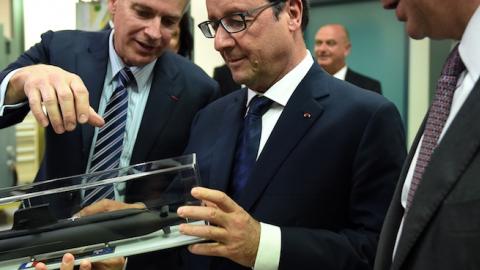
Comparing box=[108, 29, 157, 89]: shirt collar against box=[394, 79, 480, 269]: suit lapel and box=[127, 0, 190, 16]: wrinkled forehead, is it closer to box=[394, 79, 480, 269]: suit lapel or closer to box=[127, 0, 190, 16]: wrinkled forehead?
box=[127, 0, 190, 16]: wrinkled forehead

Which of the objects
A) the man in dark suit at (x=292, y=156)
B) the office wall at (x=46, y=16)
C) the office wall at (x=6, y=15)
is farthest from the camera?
the office wall at (x=6, y=15)

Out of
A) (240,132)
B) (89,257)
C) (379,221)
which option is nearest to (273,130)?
(240,132)

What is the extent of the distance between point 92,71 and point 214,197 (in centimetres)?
78

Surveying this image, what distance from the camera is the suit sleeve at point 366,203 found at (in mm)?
1147

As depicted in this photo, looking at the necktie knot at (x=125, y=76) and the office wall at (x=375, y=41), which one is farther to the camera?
the office wall at (x=375, y=41)

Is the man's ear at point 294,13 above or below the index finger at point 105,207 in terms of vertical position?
above

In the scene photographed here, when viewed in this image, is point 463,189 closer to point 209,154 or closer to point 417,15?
point 417,15

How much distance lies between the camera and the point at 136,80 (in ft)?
5.22

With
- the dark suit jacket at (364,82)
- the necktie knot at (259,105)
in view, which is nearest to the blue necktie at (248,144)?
the necktie knot at (259,105)

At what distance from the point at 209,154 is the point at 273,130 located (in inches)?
8.5

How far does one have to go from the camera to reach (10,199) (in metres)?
0.97

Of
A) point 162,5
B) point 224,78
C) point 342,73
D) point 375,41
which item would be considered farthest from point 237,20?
point 375,41

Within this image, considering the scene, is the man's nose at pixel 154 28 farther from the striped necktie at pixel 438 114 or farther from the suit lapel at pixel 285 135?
the striped necktie at pixel 438 114

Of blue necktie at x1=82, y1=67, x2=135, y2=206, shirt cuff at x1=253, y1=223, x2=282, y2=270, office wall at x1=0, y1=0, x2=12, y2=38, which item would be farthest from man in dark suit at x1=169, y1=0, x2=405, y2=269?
office wall at x1=0, y1=0, x2=12, y2=38
